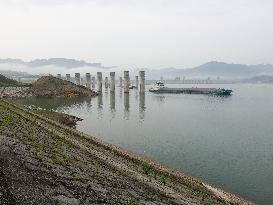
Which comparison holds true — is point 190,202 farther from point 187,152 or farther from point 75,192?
point 187,152

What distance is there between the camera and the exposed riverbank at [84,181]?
1608 centimetres

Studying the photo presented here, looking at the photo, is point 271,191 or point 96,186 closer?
point 96,186

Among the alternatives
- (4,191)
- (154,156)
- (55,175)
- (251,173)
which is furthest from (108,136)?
(4,191)

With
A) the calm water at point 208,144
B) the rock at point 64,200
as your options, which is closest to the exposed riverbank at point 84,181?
the rock at point 64,200

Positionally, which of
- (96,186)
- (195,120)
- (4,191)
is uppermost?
(4,191)

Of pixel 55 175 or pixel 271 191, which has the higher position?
pixel 55 175

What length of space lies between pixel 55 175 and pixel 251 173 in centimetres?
2505

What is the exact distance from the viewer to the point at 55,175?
19.3 metres

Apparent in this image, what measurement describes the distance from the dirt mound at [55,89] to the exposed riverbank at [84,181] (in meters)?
112

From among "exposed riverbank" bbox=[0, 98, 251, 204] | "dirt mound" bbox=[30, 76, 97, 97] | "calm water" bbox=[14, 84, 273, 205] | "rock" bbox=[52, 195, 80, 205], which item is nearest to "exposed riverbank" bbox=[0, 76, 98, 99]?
"dirt mound" bbox=[30, 76, 97, 97]

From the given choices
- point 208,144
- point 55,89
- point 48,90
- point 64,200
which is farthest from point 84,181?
point 55,89

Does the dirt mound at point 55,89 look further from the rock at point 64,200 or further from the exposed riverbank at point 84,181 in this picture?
the rock at point 64,200

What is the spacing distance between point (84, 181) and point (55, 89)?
429 ft

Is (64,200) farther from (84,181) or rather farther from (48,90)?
(48,90)
